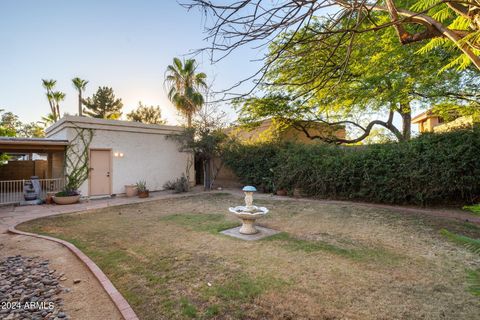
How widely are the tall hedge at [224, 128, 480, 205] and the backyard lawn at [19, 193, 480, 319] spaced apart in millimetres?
1459

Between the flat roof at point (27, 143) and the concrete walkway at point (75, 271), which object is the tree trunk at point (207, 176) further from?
the concrete walkway at point (75, 271)

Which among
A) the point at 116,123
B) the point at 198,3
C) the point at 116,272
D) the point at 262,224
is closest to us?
the point at 198,3

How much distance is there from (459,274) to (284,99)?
32.1 feet

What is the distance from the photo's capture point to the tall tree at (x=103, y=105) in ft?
86.2

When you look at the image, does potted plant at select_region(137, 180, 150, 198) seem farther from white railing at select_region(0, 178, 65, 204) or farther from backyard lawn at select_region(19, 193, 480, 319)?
backyard lawn at select_region(19, 193, 480, 319)

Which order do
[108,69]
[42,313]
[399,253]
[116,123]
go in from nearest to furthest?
[42,313]
[399,253]
[108,69]
[116,123]

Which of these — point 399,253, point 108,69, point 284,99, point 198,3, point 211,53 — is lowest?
point 399,253

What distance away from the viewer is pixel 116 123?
11.3 m

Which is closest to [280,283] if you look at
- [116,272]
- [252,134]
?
[116,272]

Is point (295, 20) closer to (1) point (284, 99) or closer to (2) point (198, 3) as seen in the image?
(2) point (198, 3)

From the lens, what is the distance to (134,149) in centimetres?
1204

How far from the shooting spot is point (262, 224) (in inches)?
244

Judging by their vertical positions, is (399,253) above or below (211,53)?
below

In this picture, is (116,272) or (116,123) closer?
(116,272)
